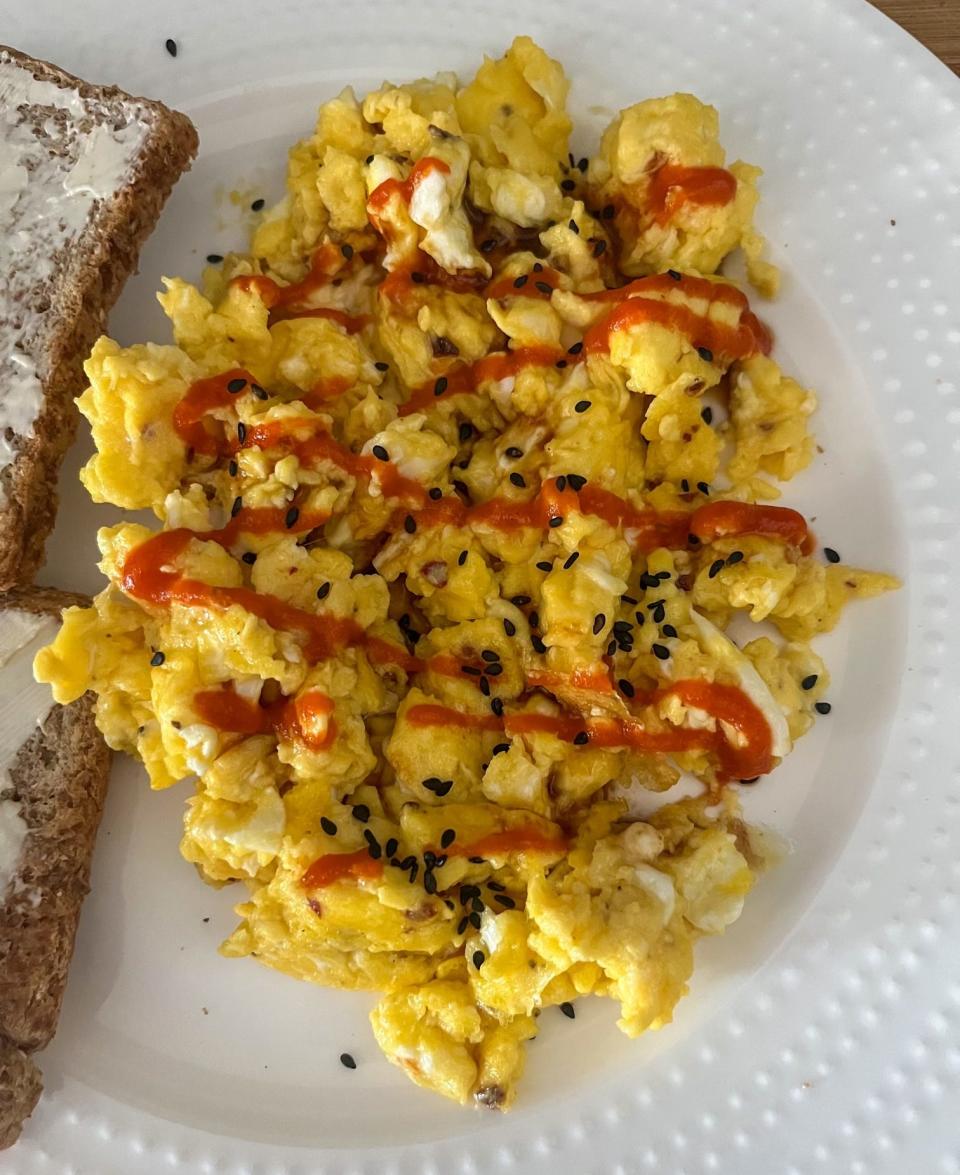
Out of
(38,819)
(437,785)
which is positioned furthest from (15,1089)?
(437,785)

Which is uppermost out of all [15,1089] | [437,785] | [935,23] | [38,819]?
[935,23]

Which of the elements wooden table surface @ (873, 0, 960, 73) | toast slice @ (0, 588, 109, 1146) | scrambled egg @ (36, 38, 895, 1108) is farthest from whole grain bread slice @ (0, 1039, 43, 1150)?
wooden table surface @ (873, 0, 960, 73)

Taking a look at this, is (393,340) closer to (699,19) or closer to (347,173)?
(347,173)

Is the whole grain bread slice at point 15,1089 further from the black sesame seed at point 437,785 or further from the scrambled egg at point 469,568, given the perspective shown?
the black sesame seed at point 437,785

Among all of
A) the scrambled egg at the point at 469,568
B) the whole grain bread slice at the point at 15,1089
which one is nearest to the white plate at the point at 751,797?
the whole grain bread slice at the point at 15,1089

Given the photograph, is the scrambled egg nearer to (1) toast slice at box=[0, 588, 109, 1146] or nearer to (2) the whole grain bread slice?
(1) toast slice at box=[0, 588, 109, 1146]

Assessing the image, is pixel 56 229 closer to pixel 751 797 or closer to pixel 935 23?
pixel 751 797

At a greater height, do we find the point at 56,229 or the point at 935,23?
the point at 935,23

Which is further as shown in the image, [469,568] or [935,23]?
[935,23]
